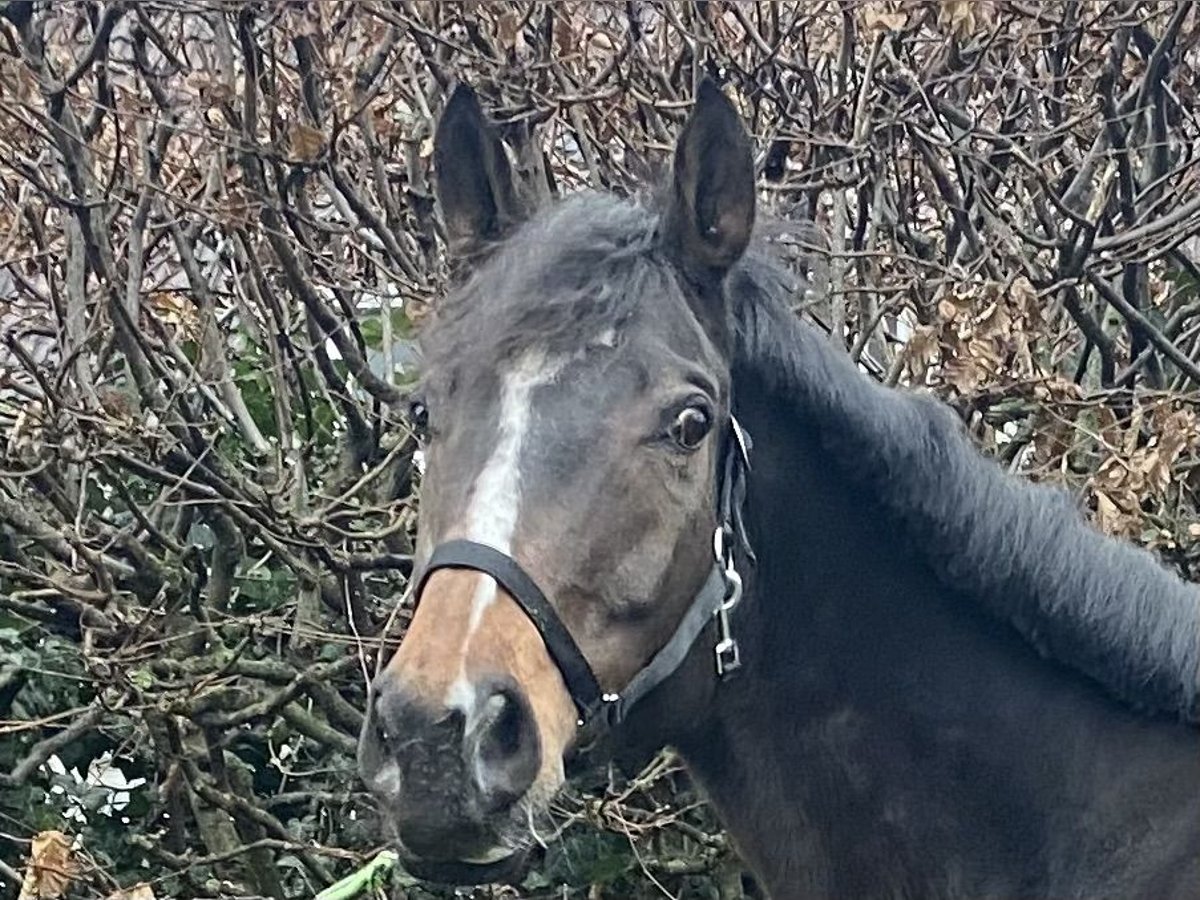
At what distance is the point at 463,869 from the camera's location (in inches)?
82.7

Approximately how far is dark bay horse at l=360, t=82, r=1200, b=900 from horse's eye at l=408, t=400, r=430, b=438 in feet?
0.04

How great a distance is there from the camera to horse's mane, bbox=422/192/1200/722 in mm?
2439

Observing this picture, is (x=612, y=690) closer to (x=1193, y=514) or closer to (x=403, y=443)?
(x=403, y=443)

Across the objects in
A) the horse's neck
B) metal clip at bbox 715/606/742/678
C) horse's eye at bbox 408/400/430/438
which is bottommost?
the horse's neck

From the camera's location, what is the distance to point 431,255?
4586 millimetres

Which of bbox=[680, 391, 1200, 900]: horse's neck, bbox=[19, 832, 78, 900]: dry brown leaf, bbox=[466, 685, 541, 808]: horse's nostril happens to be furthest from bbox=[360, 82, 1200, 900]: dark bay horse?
bbox=[19, 832, 78, 900]: dry brown leaf

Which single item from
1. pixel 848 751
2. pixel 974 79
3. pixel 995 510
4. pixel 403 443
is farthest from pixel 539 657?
pixel 974 79

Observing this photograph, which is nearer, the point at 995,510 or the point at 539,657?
the point at 539,657

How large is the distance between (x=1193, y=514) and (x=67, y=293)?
3.10 metres

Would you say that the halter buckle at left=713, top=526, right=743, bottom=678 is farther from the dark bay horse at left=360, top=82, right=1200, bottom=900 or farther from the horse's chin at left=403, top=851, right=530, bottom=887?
the horse's chin at left=403, top=851, right=530, bottom=887

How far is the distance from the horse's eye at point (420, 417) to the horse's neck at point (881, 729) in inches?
19.1

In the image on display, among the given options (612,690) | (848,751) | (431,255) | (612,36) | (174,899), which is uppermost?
(612,36)

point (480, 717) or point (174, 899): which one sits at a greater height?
point (480, 717)

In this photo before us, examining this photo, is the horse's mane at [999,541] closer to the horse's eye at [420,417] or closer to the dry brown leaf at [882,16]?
the horse's eye at [420,417]
